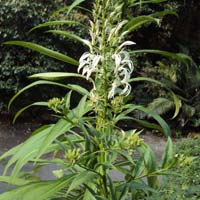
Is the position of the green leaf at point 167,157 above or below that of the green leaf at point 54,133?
below

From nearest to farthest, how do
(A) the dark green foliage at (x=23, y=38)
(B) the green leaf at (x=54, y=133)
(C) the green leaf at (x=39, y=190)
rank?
(B) the green leaf at (x=54, y=133), (C) the green leaf at (x=39, y=190), (A) the dark green foliage at (x=23, y=38)

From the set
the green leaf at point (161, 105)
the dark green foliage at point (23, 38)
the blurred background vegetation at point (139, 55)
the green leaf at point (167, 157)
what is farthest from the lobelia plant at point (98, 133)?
the green leaf at point (161, 105)

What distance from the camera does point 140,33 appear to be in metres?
9.88

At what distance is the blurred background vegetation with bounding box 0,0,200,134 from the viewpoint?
807 cm

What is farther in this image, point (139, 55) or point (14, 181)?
point (139, 55)

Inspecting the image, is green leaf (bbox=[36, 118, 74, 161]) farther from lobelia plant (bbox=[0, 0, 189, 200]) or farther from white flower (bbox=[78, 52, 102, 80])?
white flower (bbox=[78, 52, 102, 80])

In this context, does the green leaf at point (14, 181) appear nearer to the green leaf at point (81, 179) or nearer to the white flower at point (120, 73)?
the green leaf at point (81, 179)

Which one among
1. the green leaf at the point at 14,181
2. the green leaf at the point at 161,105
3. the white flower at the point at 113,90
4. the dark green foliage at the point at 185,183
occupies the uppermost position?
the white flower at the point at 113,90

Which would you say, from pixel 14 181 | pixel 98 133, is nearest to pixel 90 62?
pixel 98 133

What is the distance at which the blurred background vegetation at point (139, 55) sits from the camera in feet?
26.5

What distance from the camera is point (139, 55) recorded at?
30.2ft

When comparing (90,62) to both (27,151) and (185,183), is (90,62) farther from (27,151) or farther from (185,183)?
(185,183)

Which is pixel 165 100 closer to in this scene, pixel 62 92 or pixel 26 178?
pixel 62 92

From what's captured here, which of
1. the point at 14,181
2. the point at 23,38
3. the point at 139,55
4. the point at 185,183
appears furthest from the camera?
the point at 139,55
